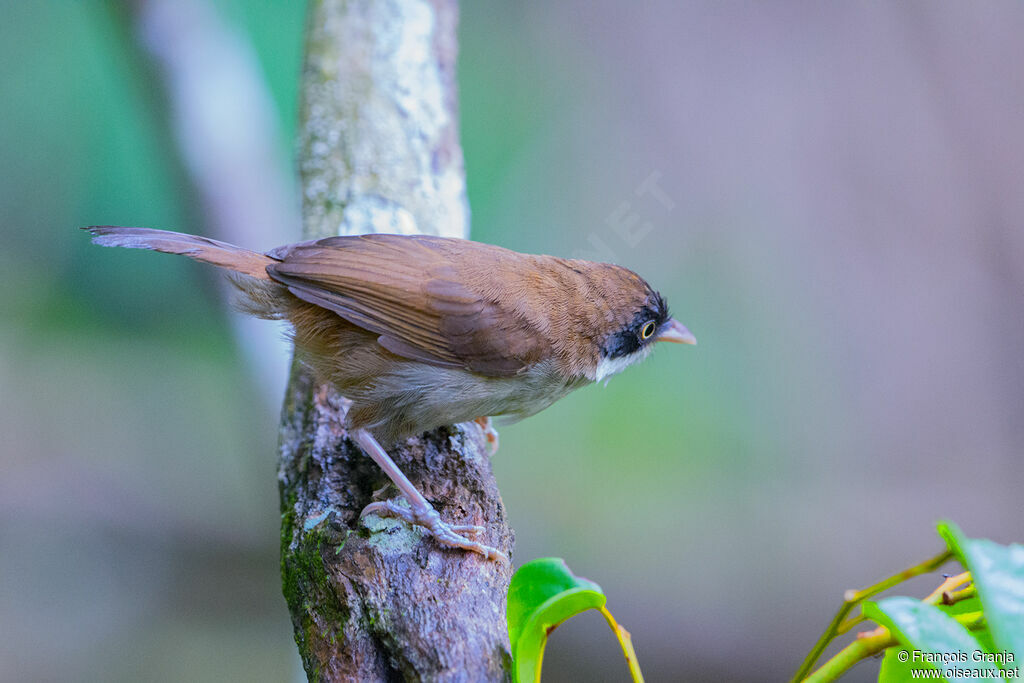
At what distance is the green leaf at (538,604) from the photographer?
1395 mm

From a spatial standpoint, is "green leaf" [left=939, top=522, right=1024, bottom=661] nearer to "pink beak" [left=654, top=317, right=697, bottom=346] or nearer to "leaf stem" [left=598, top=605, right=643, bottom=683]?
"leaf stem" [left=598, top=605, right=643, bottom=683]

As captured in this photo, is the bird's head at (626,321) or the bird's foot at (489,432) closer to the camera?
the bird's head at (626,321)

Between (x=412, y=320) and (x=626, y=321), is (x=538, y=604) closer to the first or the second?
(x=412, y=320)

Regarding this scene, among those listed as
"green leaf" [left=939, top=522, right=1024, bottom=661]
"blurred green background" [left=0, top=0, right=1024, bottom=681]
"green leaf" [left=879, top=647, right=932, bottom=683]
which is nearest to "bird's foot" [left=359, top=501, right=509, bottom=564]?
"green leaf" [left=879, top=647, right=932, bottom=683]

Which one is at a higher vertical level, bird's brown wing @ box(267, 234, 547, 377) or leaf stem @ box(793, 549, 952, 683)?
bird's brown wing @ box(267, 234, 547, 377)

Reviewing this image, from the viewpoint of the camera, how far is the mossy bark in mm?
1705

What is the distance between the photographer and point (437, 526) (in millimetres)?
1947

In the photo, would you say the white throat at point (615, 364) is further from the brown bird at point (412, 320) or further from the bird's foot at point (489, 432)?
the bird's foot at point (489, 432)

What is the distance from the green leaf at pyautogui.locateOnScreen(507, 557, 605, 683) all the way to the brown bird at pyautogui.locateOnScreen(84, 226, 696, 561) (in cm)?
76

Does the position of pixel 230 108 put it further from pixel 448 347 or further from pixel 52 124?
pixel 448 347

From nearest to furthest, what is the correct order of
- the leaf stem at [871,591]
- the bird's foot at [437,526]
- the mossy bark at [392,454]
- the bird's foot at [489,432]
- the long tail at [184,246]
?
the leaf stem at [871,591]
the mossy bark at [392,454]
the bird's foot at [437,526]
the long tail at [184,246]
the bird's foot at [489,432]

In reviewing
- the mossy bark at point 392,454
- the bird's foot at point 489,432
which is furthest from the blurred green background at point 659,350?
the bird's foot at point 489,432

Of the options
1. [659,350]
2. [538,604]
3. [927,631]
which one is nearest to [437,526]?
[538,604]

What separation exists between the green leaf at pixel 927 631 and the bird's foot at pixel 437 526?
970mm
